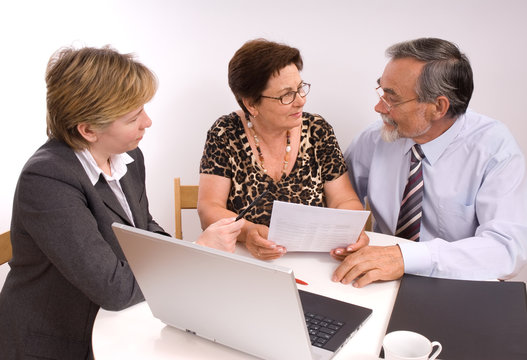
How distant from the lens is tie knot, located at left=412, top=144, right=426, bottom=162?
1874mm

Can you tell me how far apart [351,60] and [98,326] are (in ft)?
5.42

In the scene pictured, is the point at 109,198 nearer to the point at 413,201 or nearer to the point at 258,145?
the point at 258,145

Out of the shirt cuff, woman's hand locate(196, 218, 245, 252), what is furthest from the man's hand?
woman's hand locate(196, 218, 245, 252)

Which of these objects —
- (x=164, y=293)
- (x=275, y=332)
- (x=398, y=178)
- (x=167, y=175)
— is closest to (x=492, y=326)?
(x=275, y=332)

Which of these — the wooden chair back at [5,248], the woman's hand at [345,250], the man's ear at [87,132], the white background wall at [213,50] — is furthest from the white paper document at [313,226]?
the white background wall at [213,50]

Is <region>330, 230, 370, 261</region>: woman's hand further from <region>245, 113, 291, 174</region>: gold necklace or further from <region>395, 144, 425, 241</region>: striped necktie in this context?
<region>245, 113, 291, 174</region>: gold necklace

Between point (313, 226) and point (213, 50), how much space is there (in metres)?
1.35

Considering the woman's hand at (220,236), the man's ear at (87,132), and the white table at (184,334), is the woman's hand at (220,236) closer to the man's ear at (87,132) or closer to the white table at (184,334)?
the white table at (184,334)

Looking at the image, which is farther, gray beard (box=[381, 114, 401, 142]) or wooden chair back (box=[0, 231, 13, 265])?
gray beard (box=[381, 114, 401, 142])

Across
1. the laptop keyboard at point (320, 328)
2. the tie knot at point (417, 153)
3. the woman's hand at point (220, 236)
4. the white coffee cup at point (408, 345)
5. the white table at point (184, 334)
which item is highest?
the tie knot at point (417, 153)

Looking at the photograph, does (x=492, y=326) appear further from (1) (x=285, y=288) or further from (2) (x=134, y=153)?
(2) (x=134, y=153)

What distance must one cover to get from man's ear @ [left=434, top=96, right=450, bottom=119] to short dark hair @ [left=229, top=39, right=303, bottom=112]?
1.86 ft

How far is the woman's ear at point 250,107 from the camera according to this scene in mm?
1970

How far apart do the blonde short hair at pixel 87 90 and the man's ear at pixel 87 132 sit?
0.6 inches
